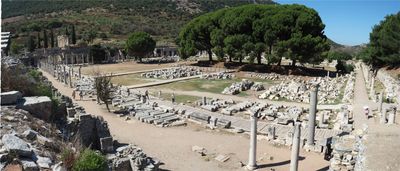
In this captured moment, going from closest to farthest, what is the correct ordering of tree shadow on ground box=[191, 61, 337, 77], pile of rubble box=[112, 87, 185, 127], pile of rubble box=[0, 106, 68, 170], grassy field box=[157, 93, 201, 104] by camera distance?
pile of rubble box=[0, 106, 68, 170], pile of rubble box=[112, 87, 185, 127], grassy field box=[157, 93, 201, 104], tree shadow on ground box=[191, 61, 337, 77]

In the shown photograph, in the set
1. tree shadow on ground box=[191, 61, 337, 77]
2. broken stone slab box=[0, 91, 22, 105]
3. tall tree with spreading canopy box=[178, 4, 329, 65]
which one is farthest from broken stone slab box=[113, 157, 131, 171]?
tree shadow on ground box=[191, 61, 337, 77]

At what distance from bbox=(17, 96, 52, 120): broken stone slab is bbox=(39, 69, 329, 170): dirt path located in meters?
5.90

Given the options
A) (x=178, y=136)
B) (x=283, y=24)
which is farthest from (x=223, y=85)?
(x=178, y=136)

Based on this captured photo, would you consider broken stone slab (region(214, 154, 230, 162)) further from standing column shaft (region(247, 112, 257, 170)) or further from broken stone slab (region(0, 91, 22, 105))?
broken stone slab (region(0, 91, 22, 105))

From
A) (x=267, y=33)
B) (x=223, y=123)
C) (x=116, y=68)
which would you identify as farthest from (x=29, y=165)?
(x=116, y=68)

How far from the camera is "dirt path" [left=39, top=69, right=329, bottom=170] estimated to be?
16719 millimetres

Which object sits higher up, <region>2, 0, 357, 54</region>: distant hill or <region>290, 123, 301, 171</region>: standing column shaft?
<region>2, 0, 357, 54</region>: distant hill

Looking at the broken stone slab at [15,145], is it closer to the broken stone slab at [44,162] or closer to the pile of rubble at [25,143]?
the pile of rubble at [25,143]

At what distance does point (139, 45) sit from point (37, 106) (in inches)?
2095

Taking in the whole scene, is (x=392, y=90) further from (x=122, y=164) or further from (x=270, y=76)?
(x=122, y=164)

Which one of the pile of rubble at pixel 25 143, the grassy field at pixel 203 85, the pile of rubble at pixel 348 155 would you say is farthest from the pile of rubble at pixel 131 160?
the grassy field at pixel 203 85

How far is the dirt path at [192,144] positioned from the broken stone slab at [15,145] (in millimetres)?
9059

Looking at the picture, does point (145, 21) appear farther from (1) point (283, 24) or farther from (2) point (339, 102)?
(2) point (339, 102)

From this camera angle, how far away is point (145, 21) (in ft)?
387
